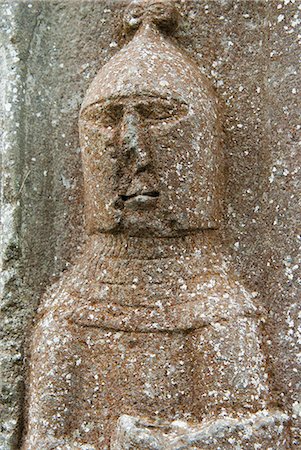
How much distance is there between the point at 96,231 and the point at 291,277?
515mm

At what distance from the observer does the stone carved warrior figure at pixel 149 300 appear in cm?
154

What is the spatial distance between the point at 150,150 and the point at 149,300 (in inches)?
14.6

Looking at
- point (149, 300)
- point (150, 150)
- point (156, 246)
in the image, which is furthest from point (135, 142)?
point (149, 300)

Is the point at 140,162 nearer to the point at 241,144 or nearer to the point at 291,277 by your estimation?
the point at 241,144

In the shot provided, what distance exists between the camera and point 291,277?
63.3 inches

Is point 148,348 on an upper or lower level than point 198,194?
lower

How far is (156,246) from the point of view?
165 cm

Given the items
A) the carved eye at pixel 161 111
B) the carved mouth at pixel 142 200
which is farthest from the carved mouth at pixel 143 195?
the carved eye at pixel 161 111

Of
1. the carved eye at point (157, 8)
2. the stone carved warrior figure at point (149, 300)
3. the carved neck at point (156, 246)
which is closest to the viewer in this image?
the stone carved warrior figure at point (149, 300)

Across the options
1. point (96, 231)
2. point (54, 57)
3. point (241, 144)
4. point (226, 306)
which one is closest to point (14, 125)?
point (54, 57)

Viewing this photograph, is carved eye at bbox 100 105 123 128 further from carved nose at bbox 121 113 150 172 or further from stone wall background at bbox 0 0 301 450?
stone wall background at bbox 0 0 301 450

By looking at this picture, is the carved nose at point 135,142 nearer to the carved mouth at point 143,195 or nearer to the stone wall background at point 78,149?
the carved mouth at point 143,195

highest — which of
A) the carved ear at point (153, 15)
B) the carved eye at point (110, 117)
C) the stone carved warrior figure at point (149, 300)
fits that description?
the carved ear at point (153, 15)

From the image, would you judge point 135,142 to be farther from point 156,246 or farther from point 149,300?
point 149,300
